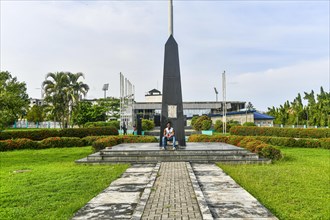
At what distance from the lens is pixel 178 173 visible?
9.34 metres

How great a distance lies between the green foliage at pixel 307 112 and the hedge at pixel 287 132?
657 inches

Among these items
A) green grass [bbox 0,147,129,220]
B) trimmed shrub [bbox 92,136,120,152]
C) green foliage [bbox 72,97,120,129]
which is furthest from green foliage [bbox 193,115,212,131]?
green grass [bbox 0,147,129,220]

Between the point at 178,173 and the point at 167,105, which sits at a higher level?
the point at 167,105

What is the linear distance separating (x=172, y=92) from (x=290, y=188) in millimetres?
7893

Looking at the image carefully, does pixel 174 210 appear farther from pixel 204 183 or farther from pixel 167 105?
pixel 167 105

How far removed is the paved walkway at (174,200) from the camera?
525 cm

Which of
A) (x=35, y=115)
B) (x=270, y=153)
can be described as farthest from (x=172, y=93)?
(x=35, y=115)

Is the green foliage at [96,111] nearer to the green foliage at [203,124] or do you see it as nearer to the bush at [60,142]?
the green foliage at [203,124]

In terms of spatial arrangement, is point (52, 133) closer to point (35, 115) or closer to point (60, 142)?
point (60, 142)

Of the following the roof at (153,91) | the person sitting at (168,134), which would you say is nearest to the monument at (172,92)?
the person sitting at (168,134)

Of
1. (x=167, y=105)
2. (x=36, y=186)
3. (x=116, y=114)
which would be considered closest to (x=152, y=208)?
(x=36, y=186)

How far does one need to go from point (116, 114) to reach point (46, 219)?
1640 inches

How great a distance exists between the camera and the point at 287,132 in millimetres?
27969

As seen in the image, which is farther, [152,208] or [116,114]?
[116,114]
